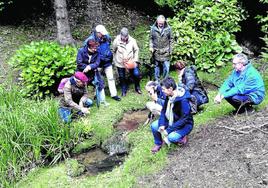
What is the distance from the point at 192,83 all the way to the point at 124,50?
6.92 ft

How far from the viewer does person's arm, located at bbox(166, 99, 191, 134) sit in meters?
6.50

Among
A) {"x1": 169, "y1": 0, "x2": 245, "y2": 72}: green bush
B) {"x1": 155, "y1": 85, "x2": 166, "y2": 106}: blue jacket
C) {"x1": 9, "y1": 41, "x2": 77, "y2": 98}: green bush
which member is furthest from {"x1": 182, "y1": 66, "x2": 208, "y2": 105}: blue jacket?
{"x1": 9, "y1": 41, "x2": 77, "y2": 98}: green bush

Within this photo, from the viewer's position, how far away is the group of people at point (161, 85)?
6680mm

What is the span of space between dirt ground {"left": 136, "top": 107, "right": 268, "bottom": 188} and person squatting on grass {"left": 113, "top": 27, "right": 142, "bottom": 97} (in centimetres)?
273

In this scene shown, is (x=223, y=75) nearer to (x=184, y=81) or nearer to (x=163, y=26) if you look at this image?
(x=163, y=26)

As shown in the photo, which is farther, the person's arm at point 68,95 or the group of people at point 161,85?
the person's arm at point 68,95

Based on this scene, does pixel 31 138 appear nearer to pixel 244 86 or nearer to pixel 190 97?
pixel 190 97

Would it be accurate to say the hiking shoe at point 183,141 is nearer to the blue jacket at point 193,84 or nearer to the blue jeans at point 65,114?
the blue jacket at point 193,84

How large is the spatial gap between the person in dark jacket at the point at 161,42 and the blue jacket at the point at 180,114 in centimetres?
342

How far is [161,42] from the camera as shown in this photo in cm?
992

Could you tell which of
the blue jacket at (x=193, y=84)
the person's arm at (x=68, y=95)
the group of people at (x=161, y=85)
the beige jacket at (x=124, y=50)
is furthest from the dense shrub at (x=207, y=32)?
the person's arm at (x=68, y=95)

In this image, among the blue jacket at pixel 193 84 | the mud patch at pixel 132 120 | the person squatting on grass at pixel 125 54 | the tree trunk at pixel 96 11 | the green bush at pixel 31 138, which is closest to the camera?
the green bush at pixel 31 138

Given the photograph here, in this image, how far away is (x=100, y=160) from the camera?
299 inches

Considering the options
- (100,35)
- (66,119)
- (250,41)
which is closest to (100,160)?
(66,119)
